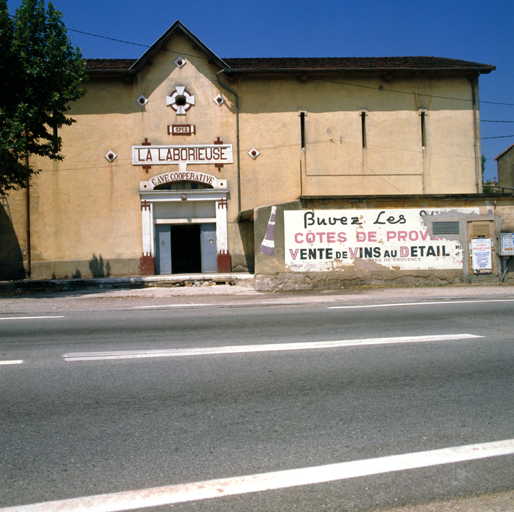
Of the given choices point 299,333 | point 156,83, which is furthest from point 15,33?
point 299,333

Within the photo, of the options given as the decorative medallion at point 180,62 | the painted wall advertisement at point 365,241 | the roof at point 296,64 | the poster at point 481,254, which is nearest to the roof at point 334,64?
the roof at point 296,64

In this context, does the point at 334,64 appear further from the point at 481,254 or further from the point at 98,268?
the point at 98,268

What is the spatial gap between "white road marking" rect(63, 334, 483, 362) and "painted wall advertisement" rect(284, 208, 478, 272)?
7.89 m

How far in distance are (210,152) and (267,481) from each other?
694 inches

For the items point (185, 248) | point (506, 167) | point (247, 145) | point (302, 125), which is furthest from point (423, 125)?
point (506, 167)

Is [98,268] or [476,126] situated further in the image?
[476,126]

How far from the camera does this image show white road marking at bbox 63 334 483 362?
19.1ft

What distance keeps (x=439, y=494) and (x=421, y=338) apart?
4.05 m

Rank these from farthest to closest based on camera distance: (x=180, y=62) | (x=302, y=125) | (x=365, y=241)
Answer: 1. (x=302, y=125)
2. (x=180, y=62)
3. (x=365, y=241)

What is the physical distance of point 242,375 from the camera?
4965 mm

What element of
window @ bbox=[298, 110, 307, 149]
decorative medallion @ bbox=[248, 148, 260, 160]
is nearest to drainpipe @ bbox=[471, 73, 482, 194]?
window @ bbox=[298, 110, 307, 149]

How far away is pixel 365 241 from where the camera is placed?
1470 centimetres

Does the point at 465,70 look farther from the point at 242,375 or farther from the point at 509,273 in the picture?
the point at 242,375

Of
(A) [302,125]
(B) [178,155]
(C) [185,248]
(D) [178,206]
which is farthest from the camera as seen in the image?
(C) [185,248]
